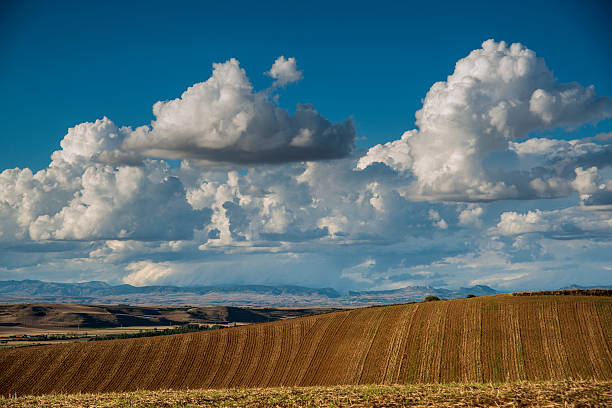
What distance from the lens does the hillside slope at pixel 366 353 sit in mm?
69125

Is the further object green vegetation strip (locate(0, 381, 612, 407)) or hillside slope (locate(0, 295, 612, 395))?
hillside slope (locate(0, 295, 612, 395))

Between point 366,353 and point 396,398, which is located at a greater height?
point 396,398

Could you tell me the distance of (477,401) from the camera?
1127 inches

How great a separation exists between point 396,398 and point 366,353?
48.8 m

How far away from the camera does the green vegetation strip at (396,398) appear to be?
2812 centimetres

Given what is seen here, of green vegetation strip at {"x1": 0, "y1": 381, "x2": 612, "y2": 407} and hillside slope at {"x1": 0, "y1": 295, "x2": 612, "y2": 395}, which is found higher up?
green vegetation strip at {"x1": 0, "y1": 381, "x2": 612, "y2": 407}

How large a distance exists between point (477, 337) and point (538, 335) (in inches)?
329

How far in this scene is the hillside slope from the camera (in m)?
69.1

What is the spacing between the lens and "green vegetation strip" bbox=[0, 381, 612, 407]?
28.1 m

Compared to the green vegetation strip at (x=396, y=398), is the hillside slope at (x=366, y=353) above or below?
below

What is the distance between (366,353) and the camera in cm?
7944

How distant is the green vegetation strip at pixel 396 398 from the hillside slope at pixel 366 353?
3394 cm

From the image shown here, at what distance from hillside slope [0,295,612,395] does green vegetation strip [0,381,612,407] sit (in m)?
33.9

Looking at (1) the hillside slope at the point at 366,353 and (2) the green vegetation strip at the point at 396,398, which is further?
(1) the hillside slope at the point at 366,353
